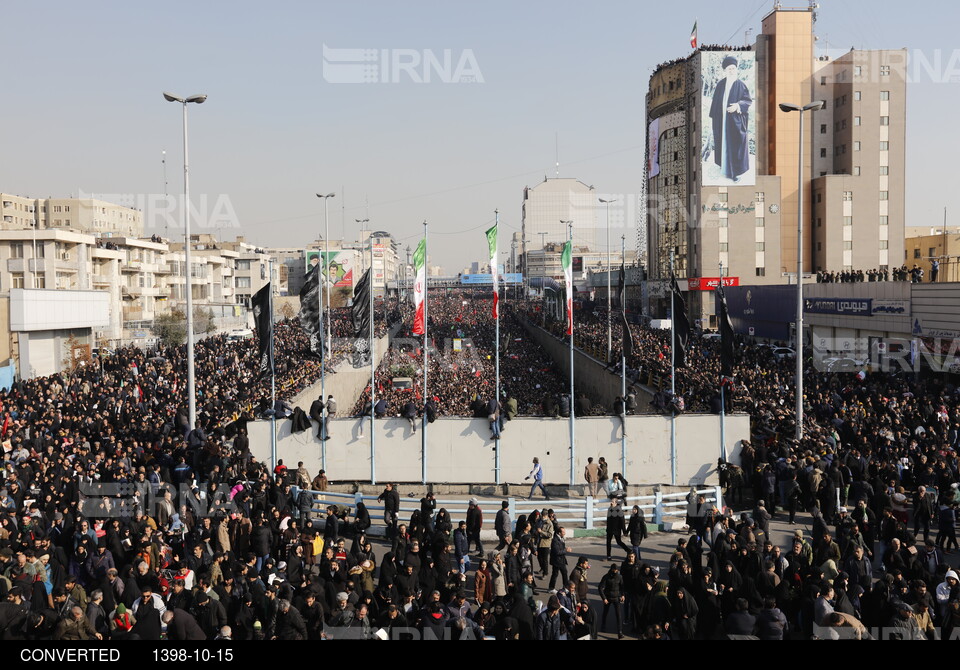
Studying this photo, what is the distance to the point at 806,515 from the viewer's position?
15.0 meters

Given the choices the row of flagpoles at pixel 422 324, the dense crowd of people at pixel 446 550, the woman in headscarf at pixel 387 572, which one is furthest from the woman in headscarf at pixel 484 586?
the row of flagpoles at pixel 422 324

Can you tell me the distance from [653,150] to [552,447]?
63.2 m

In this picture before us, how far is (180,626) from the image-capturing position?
7891mm

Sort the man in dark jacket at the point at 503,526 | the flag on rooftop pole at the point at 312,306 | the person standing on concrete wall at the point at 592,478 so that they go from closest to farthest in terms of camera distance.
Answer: the man in dark jacket at the point at 503,526, the person standing on concrete wall at the point at 592,478, the flag on rooftop pole at the point at 312,306

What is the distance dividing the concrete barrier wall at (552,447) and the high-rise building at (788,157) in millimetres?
46560

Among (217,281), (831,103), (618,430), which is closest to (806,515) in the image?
(618,430)

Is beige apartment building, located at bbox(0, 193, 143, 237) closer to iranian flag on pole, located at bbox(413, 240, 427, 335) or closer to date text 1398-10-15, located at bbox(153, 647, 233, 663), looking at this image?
iranian flag on pole, located at bbox(413, 240, 427, 335)

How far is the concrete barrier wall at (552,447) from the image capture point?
17.8 metres

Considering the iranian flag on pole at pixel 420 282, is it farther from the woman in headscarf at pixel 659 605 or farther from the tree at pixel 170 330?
the tree at pixel 170 330

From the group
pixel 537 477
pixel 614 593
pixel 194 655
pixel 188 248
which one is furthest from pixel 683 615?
pixel 188 248

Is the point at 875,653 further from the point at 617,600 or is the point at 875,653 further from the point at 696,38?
the point at 696,38

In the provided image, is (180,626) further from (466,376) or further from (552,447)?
(466,376)

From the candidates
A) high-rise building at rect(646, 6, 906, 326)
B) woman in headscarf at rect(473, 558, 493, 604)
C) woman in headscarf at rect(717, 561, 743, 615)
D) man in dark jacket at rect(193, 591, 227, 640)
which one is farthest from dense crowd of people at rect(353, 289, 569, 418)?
high-rise building at rect(646, 6, 906, 326)

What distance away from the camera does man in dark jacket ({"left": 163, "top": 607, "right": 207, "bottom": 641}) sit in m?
7.88
